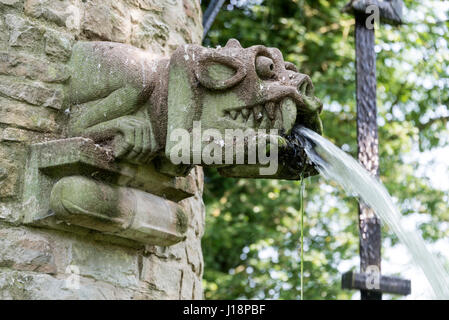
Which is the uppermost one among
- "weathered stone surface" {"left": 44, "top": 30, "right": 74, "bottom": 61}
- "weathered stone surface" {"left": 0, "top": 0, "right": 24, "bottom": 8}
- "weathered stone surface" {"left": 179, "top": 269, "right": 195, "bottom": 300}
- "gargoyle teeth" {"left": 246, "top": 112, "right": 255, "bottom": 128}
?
"weathered stone surface" {"left": 0, "top": 0, "right": 24, "bottom": 8}

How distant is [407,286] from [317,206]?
9.64ft

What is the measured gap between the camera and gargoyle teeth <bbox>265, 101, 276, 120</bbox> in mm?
2396

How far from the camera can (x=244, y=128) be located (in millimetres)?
2393

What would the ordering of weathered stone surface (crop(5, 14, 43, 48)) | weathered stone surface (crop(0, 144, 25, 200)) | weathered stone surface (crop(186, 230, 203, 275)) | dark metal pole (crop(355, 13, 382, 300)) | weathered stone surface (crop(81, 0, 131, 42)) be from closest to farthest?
weathered stone surface (crop(0, 144, 25, 200)) → weathered stone surface (crop(5, 14, 43, 48)) → weathered stone surface (crop(81, 0, 131, 42)) → weathered stone surface (crop(186, 230, 203, 275)) → dark metal pole (crop(355, 13, 382, 300))

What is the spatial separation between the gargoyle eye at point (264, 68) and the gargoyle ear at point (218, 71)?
0.06m

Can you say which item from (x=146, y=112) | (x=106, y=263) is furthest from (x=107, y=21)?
(x=106, y=263)

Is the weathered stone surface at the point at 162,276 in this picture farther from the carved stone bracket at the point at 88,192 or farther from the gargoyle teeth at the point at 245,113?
the gargoyle teeth at the point at 245,113

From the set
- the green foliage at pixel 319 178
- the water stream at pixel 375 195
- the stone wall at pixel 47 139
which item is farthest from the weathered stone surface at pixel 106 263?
the green foliage at pixel 319 178

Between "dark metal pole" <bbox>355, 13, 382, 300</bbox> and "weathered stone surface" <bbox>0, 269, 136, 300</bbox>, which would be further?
"dark metal pole" <bbox>355, 13, 382, 300</bbox>

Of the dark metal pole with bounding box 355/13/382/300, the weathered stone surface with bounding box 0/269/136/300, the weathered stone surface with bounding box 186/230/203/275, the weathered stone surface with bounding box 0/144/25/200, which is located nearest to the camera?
the weathered stone surface with bounding box 0/269/136/300

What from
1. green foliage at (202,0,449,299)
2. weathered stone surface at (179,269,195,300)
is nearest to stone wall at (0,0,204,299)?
weathered stone surface at (179,269,195,300)

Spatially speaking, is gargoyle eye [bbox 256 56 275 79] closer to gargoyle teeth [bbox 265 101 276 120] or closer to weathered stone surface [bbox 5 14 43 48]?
gargoyle teeth [bbox 265 101 276 120]

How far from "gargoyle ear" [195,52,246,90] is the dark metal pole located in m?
1.64
